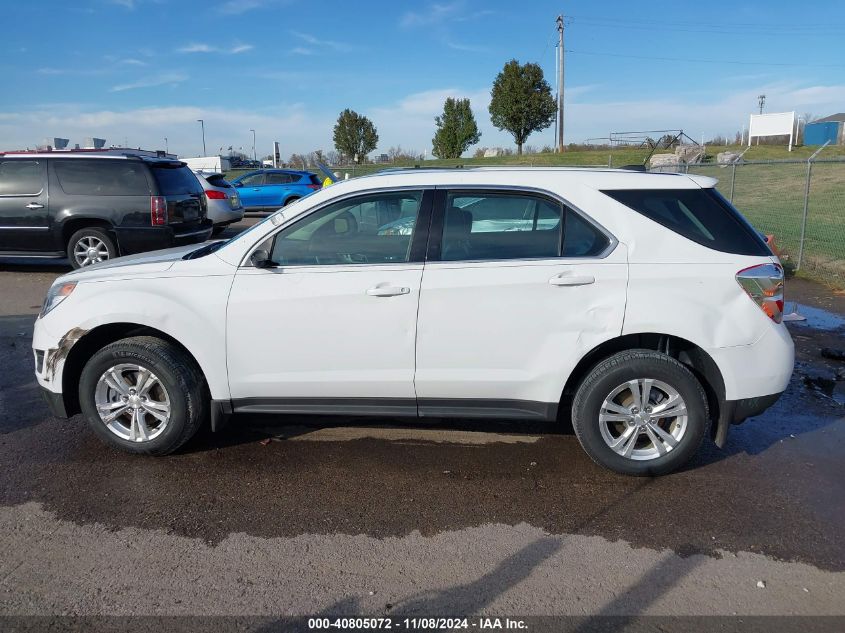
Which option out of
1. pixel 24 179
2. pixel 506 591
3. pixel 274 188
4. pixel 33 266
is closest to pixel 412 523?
pixel 506 591

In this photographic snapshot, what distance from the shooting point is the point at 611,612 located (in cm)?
281

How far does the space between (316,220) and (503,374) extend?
4.85 feet

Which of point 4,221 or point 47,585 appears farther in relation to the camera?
point 4,221

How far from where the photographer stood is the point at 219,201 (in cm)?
1549

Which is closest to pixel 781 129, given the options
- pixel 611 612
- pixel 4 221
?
pixel 4 221

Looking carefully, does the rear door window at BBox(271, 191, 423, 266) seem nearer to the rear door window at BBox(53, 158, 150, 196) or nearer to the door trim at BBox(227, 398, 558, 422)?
the door trim at BBox(227, 398, 558, 422)

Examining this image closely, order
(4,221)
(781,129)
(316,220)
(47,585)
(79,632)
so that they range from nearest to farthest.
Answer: (79,632) < (47,585) < (316,220) < (4,221) < (781,129)

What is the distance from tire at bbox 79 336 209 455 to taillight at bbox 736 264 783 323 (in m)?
3.30

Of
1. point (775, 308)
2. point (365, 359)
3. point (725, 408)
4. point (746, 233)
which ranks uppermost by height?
point (746, 233)

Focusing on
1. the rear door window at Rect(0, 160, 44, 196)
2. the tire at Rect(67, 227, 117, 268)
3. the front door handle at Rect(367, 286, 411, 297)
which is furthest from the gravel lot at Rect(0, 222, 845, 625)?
the rear door window at Rect(0, 160, 44, 196)

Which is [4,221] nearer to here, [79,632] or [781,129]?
[79,632]

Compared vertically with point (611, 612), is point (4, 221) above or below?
above

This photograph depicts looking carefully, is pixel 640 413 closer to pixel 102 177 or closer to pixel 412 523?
pixel 412 523

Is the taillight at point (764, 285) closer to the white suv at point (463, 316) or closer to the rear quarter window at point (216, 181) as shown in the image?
the white suv at point (463, 316)
